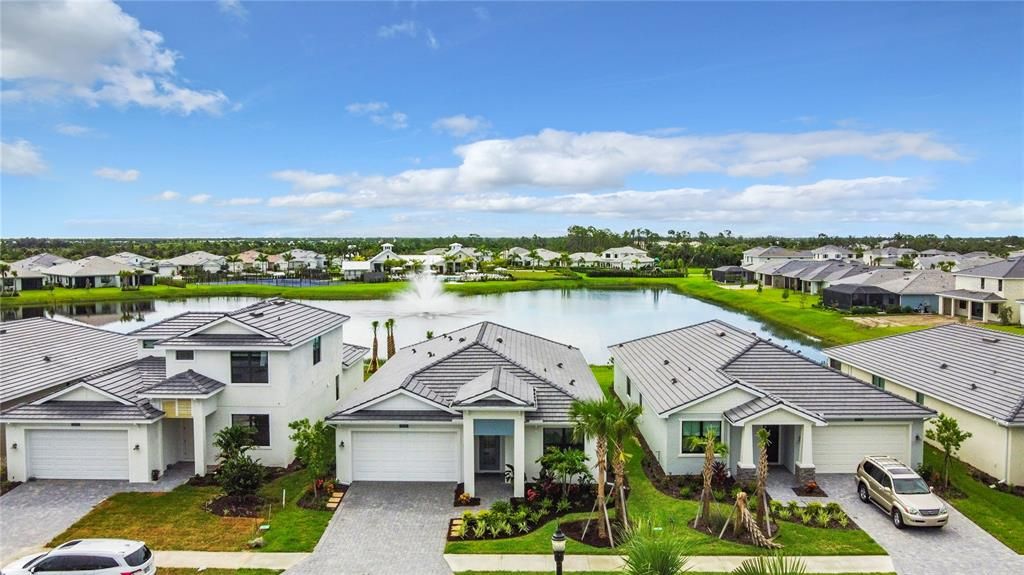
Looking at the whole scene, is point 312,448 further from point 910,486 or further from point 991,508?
point 991,508

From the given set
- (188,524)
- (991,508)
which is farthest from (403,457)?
(991,508)

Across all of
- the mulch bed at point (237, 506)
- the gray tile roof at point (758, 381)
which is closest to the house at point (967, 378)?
the gray tile roof at point (758, 381)

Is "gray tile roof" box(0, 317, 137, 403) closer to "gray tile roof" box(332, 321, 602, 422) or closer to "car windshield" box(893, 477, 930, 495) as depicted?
"gray tile roof" box(332, 321, 602, 422)

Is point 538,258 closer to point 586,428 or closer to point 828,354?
point 828,354

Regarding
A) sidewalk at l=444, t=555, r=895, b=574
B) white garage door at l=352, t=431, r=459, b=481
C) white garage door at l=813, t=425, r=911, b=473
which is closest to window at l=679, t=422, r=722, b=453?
white garage door at l=813, t=425, r=911, b=473

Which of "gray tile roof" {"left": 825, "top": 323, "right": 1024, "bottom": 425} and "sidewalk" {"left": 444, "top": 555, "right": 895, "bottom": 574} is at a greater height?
"gray tile roof" {"left": 825, "top": 323, "right": 1024, "bottom": 425}
